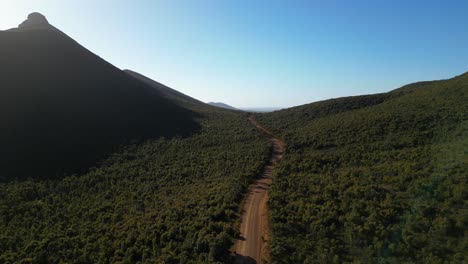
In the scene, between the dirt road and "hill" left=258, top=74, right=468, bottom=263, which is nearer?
"hill" left=258, top=74, right=468, bottom=263

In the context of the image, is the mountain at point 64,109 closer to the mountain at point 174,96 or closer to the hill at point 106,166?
the hill at point 106,166

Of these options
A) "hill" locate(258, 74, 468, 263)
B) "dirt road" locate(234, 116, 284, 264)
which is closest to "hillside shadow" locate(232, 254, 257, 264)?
"dirt road" locate(234, 116, 284, 264)

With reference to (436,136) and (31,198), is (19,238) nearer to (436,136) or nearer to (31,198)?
(31,198)

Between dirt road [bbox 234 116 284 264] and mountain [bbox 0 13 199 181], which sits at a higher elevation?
mountain [bbox 0 13 199 181]

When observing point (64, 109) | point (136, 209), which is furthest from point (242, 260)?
point (64, 109)

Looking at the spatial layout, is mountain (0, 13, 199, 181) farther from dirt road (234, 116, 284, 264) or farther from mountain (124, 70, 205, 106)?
dirt road (234, 116, 284, 264)

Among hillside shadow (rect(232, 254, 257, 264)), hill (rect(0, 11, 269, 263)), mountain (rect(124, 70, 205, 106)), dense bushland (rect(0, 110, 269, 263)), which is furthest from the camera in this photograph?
mountain (rect(124, 70, 205, 106))

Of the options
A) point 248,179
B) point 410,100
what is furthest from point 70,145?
point 410,100
